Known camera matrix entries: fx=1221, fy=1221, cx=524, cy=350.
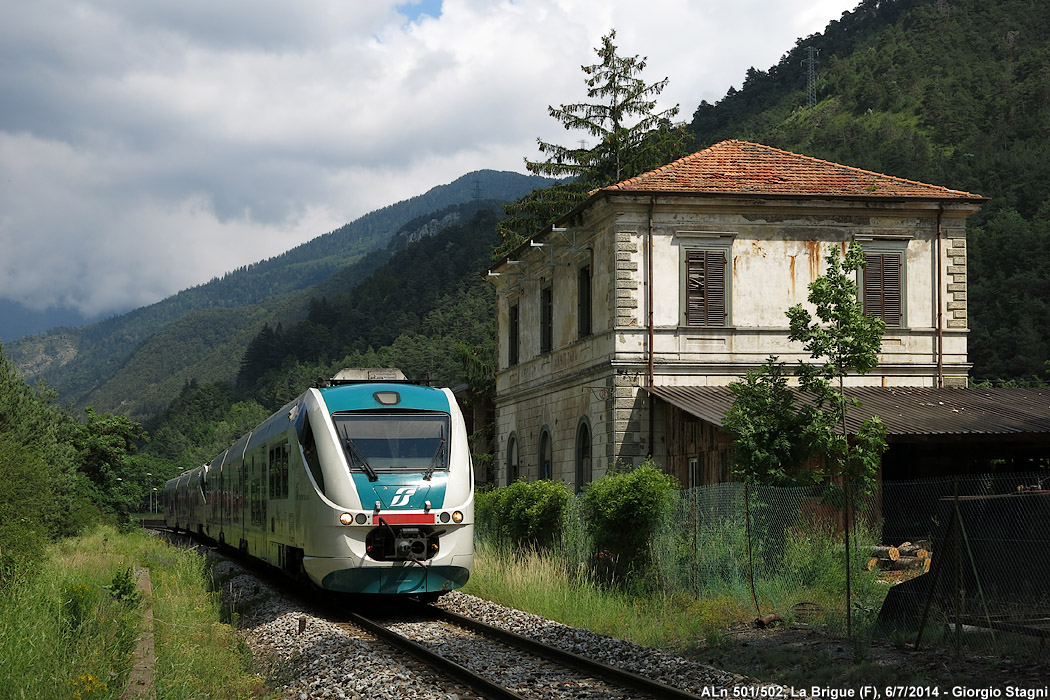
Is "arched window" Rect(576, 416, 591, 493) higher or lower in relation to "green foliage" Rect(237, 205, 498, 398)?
lower

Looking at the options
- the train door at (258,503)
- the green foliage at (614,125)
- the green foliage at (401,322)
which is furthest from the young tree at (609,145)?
the green foliage at (401,322)

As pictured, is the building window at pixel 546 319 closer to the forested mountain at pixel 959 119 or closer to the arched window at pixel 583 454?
the arched window at pixel 583 454

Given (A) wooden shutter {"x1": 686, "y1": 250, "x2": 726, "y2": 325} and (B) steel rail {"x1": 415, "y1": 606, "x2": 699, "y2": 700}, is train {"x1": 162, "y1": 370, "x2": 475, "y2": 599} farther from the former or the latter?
(A) wooden shutter {"x1": 686, "y1": 250, "x2": 726, "y2": 325}

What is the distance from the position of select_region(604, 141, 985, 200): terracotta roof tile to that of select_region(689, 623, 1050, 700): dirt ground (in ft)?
56.1

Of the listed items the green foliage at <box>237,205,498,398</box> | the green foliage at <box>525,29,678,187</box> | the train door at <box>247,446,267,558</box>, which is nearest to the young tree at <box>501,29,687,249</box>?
the green foliage at <box>525,29,678,187</box>

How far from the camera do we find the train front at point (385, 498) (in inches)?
612

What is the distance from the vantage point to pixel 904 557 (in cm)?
1914

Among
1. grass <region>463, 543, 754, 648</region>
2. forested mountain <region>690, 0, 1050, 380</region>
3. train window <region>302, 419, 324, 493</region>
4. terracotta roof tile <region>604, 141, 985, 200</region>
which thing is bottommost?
grass <region>463, 543, 754, 648</region>

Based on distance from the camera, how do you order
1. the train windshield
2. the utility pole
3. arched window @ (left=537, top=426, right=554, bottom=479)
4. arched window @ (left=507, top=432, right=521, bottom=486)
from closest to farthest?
1. the train windshield
2. arched window @ (left=537, top=426, right=554, bottom=479)
3. arched window @ (left=507, top=432, right=521, bottom=486)
4. the utility pole

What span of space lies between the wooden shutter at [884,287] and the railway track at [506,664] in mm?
17329

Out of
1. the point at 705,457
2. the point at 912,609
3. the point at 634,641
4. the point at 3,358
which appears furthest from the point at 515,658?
the point at 3,358

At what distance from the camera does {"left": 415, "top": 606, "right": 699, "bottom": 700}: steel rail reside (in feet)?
33.1

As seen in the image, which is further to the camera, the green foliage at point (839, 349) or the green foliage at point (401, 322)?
the green foliage at point (401, 322)

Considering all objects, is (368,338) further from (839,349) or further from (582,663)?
(582,663)
